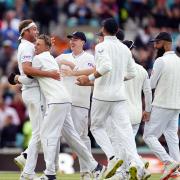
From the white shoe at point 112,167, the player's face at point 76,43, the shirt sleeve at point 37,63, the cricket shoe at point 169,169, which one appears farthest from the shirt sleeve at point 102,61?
the cricket shoe at point 169,169

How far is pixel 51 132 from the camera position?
51.6ft

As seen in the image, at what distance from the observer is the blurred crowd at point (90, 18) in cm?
2738

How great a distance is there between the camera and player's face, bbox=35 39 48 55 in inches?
631

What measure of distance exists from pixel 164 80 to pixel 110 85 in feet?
5.83

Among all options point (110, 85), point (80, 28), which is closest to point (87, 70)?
point (110, 85)

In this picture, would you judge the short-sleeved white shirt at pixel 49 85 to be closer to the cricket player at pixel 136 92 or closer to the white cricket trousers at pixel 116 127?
the white cricket trousers at pixel 116 127

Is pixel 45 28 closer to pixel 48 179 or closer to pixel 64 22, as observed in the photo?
pixel 64 22

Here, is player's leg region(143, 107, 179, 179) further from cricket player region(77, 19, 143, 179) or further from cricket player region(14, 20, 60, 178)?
cricket player region(14, 20, 60, 178)

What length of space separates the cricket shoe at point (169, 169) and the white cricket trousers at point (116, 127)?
0.76 metres

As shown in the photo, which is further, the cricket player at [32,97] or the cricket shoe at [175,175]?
the cricket shoe at [175,175]

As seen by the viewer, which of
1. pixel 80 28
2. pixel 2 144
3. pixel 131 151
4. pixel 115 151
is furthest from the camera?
pixel 80 28

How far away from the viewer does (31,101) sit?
16.0 meters

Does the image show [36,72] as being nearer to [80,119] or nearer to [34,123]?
[34,123]

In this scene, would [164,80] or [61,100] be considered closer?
[61,100]
